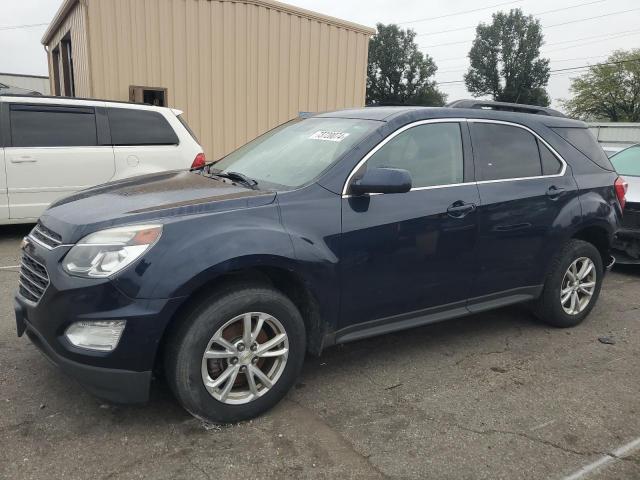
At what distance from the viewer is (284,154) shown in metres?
3.67

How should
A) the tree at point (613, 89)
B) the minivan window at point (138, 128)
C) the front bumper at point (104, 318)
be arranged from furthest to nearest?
the tree at point (613, 89)
the minivan window at point (138, 128)
the front bumper at point (104, 318)

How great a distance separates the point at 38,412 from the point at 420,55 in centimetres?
6982

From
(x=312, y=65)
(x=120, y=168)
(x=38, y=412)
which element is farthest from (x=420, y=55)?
(x=38, y=412)

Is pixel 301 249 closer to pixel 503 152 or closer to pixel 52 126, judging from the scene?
pixel 503 152

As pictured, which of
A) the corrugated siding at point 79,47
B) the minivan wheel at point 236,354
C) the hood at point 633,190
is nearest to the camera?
the minivan wheel at point 236,354

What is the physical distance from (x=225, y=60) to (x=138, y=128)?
4.20m

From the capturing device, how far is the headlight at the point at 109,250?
8.45 ft

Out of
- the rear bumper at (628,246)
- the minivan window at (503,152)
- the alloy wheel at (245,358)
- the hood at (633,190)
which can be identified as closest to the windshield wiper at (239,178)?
the alloy wheel at (245,358)

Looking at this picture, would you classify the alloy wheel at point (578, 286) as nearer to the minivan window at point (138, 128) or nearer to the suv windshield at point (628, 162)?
the suv windshield at point (628, 162)

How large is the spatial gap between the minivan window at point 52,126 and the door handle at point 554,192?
544 centimetres

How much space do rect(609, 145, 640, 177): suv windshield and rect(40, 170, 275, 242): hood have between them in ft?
19.6

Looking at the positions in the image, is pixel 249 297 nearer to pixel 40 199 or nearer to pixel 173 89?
pixel 40 199

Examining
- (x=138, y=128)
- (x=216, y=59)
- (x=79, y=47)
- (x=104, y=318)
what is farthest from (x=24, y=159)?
(x=216, y=59)

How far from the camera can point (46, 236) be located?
2.88 metres
